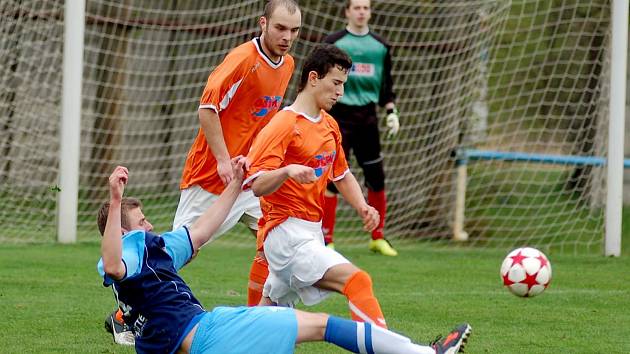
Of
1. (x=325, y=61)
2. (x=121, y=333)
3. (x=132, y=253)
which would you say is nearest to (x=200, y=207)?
(x=121, y=333)

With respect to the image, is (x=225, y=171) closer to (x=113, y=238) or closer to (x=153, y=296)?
(x=153, y=296)

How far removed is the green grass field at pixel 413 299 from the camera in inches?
227

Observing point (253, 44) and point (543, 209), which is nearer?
point (253, 44)

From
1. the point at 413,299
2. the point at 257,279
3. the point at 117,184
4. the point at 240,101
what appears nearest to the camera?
the point at 117,184

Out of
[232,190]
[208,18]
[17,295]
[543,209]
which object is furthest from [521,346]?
[208,18]

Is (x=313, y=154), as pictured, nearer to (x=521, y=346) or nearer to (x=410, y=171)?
(x=521, y=346)

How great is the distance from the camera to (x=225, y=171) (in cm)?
593

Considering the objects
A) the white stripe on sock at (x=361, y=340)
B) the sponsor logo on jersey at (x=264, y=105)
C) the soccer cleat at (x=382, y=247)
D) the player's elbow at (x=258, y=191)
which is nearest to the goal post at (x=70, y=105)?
the soccer cleat at (x=382, y=247)

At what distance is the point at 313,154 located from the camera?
529cm

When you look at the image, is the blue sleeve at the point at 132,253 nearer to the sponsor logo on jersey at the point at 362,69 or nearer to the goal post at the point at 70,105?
the sponsor logo on jersey at the point at 362,69

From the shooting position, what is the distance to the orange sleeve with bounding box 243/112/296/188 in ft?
16.5

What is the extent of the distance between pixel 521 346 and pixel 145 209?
21.1ft

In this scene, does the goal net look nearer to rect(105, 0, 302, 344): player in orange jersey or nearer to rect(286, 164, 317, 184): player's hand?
rect(105, 0, 302, 344): player in orange jersey

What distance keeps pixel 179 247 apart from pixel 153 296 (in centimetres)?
29
